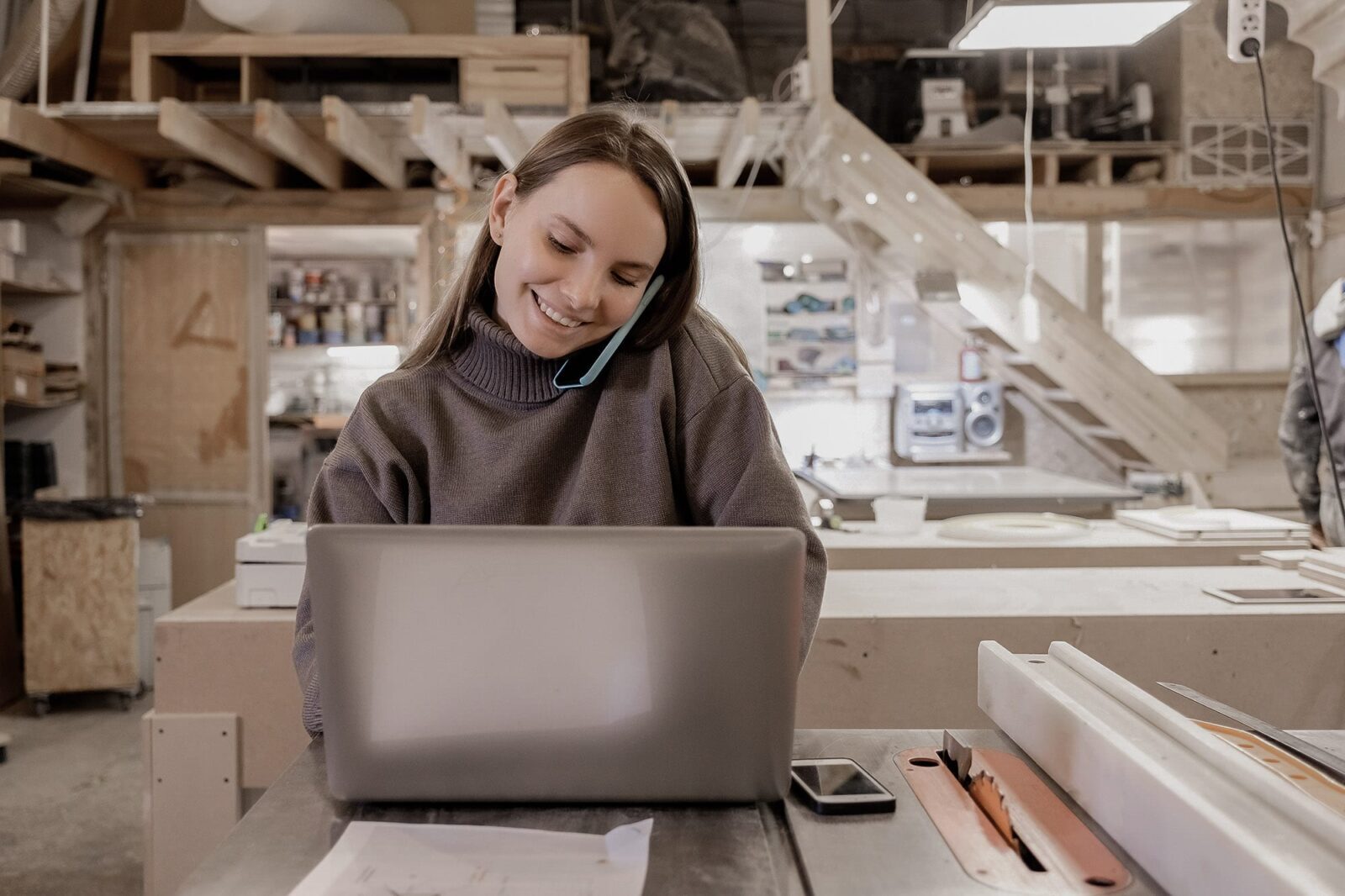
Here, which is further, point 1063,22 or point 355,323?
point 355,323

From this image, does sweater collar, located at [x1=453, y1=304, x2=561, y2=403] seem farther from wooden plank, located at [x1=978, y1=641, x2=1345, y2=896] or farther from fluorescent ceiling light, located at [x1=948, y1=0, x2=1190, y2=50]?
fluorescent ceiling light, located at [x1=948, y1=0, x2=1190, y2=50]

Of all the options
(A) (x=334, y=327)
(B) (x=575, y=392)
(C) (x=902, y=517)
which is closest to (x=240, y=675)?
(B) (x=575, y=392)

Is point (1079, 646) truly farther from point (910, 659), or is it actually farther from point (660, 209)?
point (660, 209)

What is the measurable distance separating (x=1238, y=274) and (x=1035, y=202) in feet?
4.50

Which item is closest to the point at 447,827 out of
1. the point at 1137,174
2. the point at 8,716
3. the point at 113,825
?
the point at 113,825

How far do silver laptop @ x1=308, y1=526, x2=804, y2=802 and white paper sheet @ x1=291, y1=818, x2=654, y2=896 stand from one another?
6 centimetres

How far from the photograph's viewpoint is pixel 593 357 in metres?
1.42

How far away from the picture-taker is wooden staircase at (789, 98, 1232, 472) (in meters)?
A: 4.35

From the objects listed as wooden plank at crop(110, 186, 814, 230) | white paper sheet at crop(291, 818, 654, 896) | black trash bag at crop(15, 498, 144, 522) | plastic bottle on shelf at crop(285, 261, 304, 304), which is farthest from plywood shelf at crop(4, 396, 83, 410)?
white paper sheet at crop(291, 818, 654, 896)

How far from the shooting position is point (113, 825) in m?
3.25

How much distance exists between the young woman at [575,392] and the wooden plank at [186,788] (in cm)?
120

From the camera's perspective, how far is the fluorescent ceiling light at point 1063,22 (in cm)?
269

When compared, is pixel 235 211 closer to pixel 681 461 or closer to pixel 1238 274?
pixel 681 461

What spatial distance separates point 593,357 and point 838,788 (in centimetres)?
66
